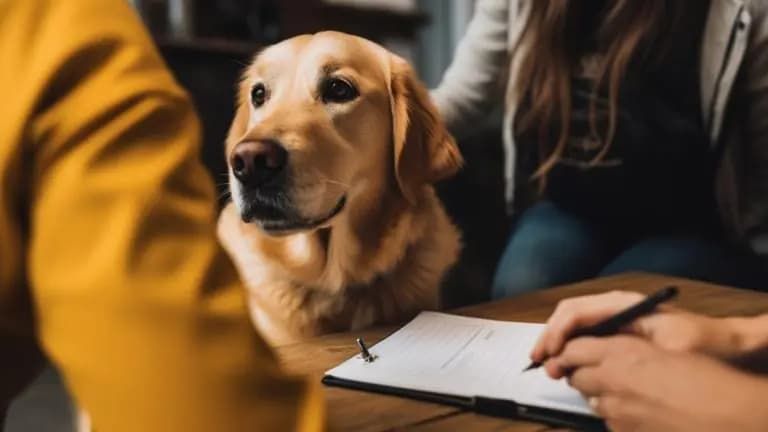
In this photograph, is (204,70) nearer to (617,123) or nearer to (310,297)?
(310,297)

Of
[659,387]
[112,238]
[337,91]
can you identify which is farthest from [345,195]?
[112,238]

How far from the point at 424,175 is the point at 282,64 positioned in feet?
0.84

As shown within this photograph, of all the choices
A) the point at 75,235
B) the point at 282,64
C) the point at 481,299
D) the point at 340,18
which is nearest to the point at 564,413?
the point at 75,235

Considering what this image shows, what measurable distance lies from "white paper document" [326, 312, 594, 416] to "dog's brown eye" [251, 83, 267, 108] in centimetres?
37

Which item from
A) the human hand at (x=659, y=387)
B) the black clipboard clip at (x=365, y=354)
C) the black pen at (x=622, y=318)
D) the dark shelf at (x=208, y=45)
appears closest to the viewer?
the human hand at (x=659, y=387)

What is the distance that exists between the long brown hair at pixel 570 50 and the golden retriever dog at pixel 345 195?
48 cm

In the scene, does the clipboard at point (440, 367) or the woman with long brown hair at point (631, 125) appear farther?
the woman with long brown hair at point (631, 125)

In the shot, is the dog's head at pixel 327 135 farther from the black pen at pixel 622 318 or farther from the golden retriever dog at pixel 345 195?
the black pen at pixel 622 318

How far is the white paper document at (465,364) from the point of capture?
0.74 meters

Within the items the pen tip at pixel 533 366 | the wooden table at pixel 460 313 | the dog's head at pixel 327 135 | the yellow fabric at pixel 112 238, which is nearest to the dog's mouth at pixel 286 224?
the dog's head at pixel 327 135

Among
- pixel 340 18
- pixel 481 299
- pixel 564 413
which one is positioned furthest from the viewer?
pixel 340 18

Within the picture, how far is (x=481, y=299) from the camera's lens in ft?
6.09

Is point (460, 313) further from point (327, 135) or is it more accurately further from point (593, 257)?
point (593, 257)

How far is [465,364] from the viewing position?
33.3 inches
